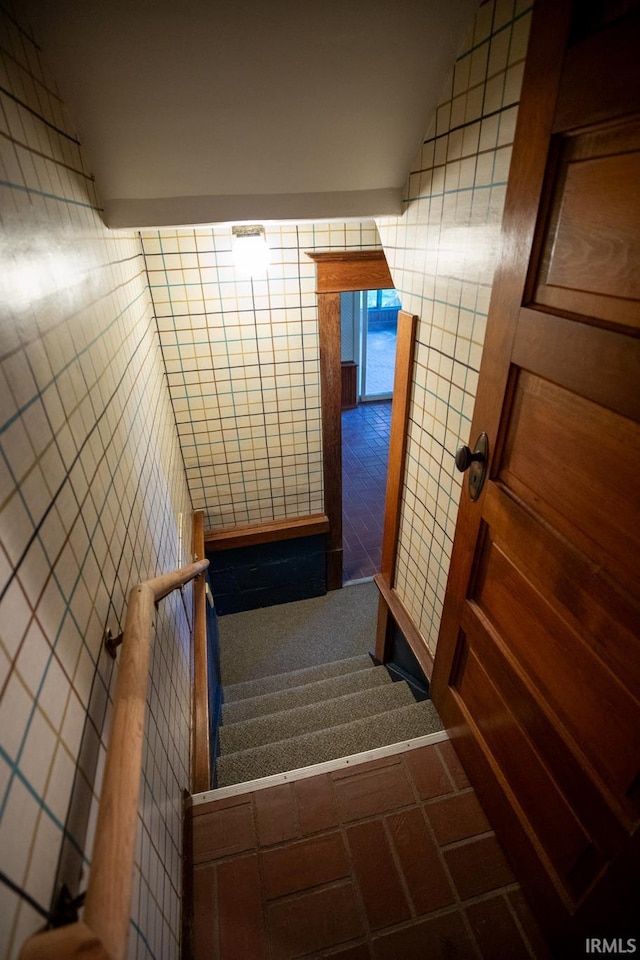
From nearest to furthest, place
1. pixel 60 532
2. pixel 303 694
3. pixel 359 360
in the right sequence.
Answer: pixel 60 532
pixel 303 694
pixel 359 360

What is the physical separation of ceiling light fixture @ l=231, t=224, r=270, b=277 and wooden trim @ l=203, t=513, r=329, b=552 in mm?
1833

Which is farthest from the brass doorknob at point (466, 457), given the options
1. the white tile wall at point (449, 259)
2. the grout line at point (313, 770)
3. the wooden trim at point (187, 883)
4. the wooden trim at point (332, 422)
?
the wooden trim at point (332, 422)

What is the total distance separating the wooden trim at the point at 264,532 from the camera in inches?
133

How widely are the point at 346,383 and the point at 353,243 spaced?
447cm

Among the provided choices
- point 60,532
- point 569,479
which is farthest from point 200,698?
point 569,479

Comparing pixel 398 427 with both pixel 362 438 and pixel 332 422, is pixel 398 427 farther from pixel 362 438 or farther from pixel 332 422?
pixel 362 438

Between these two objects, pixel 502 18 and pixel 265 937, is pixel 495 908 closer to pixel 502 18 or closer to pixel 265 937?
pixel 265 937

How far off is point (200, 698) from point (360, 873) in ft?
3.18

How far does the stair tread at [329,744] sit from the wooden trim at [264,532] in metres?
1.57

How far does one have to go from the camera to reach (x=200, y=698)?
209cm

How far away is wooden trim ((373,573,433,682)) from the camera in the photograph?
212 cm

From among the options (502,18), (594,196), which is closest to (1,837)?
(594,196)

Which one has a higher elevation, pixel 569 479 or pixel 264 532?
pixel 569 479

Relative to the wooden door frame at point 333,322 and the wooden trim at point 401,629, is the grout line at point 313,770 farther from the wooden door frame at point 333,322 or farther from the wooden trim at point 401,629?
the wooden door frame at point 333,322
